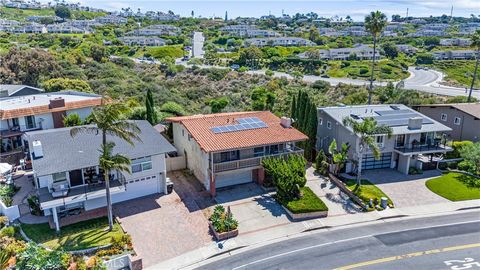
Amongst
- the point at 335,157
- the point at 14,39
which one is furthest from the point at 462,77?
the point at 14,39

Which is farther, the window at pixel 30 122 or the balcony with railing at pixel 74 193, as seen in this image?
the window at pixel 30 122

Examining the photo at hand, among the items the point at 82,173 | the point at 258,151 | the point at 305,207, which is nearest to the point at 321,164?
the point at 258,151

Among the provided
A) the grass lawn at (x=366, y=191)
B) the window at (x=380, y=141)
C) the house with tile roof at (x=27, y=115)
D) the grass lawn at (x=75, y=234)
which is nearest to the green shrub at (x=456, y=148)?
the window at (x=380, y=141)

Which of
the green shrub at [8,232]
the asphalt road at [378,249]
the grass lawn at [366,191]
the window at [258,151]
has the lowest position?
the asphalt road at [378,249]

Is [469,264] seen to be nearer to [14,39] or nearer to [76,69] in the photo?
[76,69]

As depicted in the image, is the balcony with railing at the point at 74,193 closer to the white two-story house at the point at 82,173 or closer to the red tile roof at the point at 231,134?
the white two-story house at the point at 82,173

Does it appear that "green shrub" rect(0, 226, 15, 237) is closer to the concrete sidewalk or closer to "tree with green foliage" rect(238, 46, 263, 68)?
the concrete sidewalk

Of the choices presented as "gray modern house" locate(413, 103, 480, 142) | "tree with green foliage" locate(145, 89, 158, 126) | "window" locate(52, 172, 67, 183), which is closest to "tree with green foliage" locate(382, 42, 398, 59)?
"gray modern house" locate(413, 103, 480, 142)
